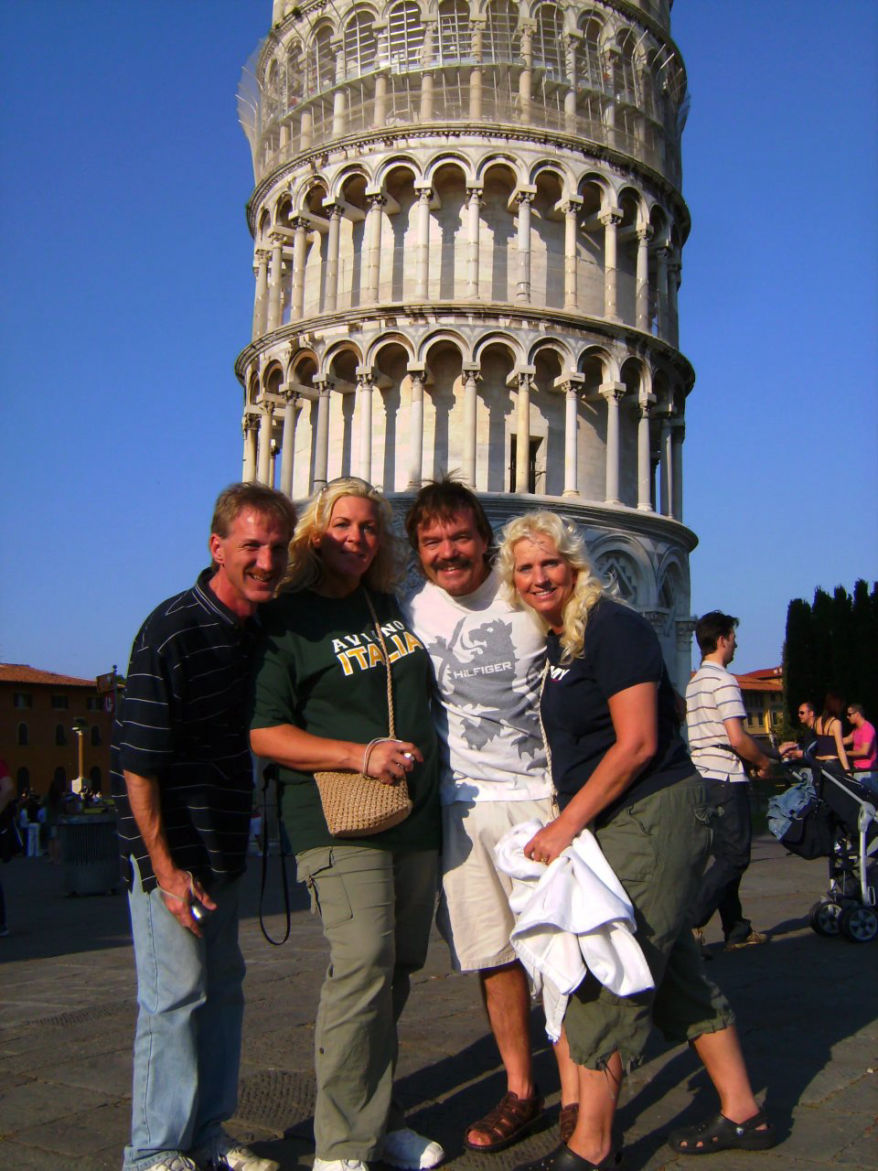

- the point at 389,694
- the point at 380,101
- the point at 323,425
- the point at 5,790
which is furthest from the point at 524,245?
the point at 389,694

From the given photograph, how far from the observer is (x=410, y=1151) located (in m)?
3.27

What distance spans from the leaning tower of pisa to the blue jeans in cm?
2230

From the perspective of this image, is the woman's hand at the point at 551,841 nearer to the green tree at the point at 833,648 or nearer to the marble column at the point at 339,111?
the marble column at the point at 339,111

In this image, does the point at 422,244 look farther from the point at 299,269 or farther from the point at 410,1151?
the point at 410,1151

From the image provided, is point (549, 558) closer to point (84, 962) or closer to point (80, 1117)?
point (80, 1117)

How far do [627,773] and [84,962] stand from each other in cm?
524

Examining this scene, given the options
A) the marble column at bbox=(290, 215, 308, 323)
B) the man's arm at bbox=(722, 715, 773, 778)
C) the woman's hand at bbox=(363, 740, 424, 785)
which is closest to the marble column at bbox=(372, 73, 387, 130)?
the marble column at bbox=(290, 215, 308, 323)

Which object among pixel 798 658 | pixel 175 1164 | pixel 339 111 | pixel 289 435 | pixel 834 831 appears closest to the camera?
pixel 175 1164

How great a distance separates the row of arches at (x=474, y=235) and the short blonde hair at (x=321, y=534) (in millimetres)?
23454

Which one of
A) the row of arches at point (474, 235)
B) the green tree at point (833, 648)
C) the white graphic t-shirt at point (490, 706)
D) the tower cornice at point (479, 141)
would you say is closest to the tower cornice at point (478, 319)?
the row of arches at point (474, 235)

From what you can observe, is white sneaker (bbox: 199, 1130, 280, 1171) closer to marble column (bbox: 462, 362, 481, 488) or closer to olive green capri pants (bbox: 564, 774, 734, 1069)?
olive green capri pants (bbox: 564, 774, 734, 1069)

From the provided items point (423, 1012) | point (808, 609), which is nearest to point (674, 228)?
point (808, 609)

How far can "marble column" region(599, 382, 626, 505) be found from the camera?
2678cm

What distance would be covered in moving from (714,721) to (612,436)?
21.2m
